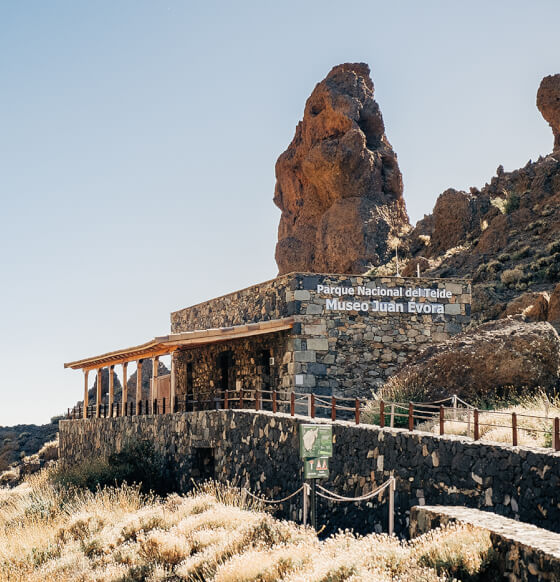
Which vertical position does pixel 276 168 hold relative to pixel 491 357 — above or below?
above

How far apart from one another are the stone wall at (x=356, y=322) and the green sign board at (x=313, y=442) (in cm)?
946

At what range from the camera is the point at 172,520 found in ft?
51.1

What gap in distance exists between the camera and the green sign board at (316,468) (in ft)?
41.9

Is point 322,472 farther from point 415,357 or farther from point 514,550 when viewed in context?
point 415,357

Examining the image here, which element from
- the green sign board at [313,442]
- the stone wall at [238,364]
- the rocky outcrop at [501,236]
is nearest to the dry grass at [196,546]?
the green sign board at [313,442]

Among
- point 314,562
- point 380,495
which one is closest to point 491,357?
point 380,495

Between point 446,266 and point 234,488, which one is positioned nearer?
point 234,488

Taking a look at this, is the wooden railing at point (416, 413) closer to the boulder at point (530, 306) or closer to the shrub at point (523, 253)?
the boulder at point (530, 306)

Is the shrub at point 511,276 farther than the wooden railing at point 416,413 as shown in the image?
Yes

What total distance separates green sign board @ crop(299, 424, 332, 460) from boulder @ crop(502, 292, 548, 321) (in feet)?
53.7

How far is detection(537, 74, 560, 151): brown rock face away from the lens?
52.3 meters

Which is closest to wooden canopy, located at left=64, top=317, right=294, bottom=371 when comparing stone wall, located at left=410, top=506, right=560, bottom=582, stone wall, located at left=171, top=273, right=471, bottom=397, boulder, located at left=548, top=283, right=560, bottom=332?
stone wall, located at left=171, top=273, right=471, bottom=397

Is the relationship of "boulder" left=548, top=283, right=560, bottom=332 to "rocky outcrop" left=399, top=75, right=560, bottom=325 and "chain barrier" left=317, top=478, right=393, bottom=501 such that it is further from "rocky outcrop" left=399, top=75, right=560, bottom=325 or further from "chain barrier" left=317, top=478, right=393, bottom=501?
"chain barrier" left=317, top=478, right=393, bottom=501

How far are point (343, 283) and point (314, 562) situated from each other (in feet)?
45.2
